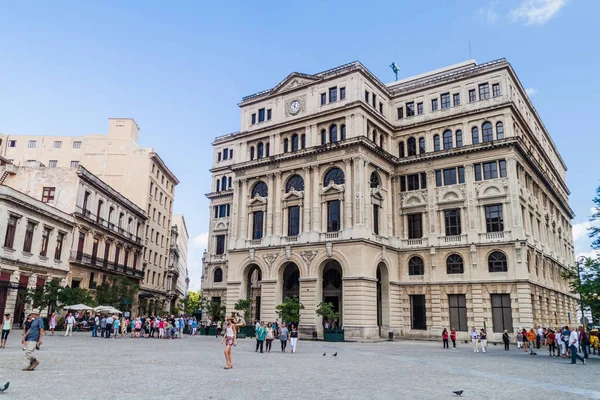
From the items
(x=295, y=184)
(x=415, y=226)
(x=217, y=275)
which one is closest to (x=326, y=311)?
(x=415, y=226)

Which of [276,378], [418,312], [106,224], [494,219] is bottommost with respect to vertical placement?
[276,378]

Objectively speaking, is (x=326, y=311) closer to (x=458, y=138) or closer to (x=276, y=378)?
(x=458, y=138)

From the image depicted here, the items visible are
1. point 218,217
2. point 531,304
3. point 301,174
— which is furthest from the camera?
point 218,217

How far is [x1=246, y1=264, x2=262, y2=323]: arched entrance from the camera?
51562 mm

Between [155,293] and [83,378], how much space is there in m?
59.3

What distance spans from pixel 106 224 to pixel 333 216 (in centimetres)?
2666

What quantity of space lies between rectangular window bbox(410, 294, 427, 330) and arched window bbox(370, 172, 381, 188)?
11.4 metres

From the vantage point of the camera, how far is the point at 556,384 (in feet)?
51.3

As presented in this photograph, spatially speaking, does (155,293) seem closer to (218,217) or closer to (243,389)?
(218,217)

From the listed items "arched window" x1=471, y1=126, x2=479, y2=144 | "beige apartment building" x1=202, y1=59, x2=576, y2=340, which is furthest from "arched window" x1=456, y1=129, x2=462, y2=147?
"arched window" x1=471, y1=126, x2=479, y2=144

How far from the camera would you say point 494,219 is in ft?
144

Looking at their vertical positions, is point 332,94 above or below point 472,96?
above

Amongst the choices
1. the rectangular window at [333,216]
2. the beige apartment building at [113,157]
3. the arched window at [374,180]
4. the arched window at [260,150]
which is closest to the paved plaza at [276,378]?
the rectangular window at [333,216]

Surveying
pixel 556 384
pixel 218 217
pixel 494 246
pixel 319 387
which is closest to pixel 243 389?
pixel 319 387
